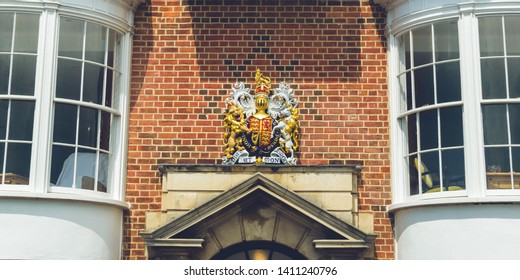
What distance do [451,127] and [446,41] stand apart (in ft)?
3.78

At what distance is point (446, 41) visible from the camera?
9977mm

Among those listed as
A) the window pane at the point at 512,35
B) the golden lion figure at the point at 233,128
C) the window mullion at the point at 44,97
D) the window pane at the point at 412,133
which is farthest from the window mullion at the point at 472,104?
the window mullion at the point at 44,97

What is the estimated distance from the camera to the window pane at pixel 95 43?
398 inches

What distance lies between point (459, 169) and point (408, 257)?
4.21ft

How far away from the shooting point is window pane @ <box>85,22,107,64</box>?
33.1 ft

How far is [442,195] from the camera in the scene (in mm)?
9578

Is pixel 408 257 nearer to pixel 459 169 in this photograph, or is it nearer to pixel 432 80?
pixel 459 169

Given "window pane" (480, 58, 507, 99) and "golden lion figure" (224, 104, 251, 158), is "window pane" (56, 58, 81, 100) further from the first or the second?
"window pane" (480, 58, 507, 99)

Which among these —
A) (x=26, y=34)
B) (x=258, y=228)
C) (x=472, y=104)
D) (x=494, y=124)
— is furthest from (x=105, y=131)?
(x=494, y=124)

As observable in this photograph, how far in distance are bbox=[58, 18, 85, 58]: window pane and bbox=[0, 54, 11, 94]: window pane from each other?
0.66m

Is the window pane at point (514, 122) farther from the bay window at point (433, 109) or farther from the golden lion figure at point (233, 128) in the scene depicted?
the golden lion figure at point (233, 128)

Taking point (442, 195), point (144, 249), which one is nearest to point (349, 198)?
point (442, 195)

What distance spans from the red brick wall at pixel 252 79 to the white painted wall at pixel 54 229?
0.54 m

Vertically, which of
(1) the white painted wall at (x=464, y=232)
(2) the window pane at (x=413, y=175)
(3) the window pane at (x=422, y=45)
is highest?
(3) the window pane at (x=422, y=45)
